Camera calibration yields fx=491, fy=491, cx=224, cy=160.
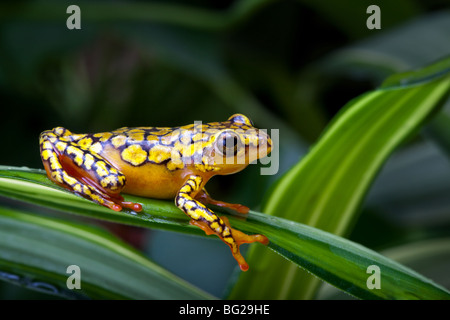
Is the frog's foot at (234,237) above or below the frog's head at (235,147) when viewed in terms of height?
below

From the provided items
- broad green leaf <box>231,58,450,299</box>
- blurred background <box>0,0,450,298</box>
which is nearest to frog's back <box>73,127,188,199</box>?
broad green leaf <box>231,58,450,299</box>

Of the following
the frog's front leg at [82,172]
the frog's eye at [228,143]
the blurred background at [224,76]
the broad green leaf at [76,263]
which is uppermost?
the blurred background at [224,76]

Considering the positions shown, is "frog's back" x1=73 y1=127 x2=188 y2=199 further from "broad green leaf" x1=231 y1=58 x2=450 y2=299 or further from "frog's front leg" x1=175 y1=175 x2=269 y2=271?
"broad green leaf" x1=231 y1=58 x2=450 y2=299

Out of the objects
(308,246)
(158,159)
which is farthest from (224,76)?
(308,246)

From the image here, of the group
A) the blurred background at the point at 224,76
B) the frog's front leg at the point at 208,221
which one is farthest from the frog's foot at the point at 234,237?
the blurred background at the point at 224,76

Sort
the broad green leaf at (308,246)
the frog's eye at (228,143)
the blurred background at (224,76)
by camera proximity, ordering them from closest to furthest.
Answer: the broad green leaf at (308,246) < the frog's eye at (228,143) < the blurred background at (224,76)

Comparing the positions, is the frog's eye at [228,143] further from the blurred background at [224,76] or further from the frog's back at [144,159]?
the blurred background at [224,76]

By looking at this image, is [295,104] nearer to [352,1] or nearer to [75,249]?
[352,1]
